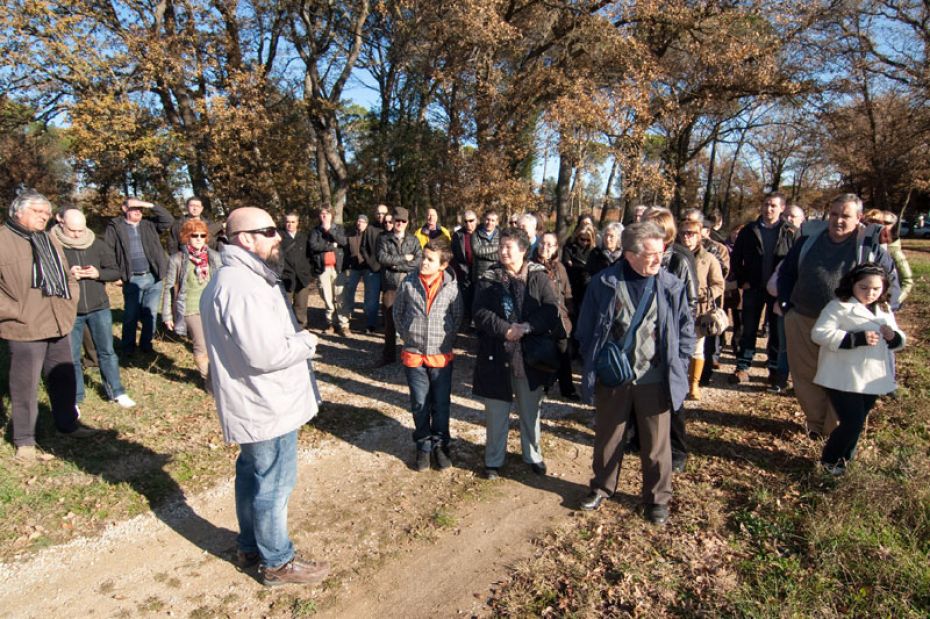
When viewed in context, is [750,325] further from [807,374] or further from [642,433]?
[642,433]

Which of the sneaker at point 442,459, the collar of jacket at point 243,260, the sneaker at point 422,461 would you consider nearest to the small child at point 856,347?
the sneaker at point 442,459


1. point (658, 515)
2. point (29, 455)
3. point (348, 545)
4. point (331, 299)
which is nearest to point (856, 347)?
point (658, 515)

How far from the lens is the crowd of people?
2814 mm

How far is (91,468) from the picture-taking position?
4.38 metres

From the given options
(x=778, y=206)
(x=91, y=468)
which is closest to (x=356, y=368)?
(x=91, y=468)

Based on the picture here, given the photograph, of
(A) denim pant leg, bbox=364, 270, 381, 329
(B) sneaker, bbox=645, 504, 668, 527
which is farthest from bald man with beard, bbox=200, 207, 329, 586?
(A) denim pant leg, bbox=364, 270, 381, 329

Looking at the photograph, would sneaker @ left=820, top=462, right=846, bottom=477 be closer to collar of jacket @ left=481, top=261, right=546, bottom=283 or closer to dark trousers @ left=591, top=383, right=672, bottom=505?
dark trousers @ left=591, top=383, right=672, bottom=505

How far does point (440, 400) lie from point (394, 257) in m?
3.39

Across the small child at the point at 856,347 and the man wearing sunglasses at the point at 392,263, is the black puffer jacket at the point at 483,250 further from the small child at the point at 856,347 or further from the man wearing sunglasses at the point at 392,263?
the small child at the point at 856,347

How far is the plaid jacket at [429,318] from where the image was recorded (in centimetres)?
423

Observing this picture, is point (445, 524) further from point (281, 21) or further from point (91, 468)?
point (281, 21)

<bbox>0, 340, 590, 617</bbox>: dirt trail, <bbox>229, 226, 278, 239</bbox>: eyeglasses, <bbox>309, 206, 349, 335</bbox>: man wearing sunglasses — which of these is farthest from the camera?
<bbox>309, 206, 349, 335</bbox>: man wearing sunglasses

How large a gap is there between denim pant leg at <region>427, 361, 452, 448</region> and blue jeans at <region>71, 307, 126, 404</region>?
3417 millimetres

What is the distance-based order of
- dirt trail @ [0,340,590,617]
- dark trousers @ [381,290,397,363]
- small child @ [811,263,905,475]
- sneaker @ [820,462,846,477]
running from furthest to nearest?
dark trousers @ [381,290,397,363] < sneaker @ [820,462,846,477] < small child @ [811,263,905,475] < dirt trail @ [0,340,590,617]
